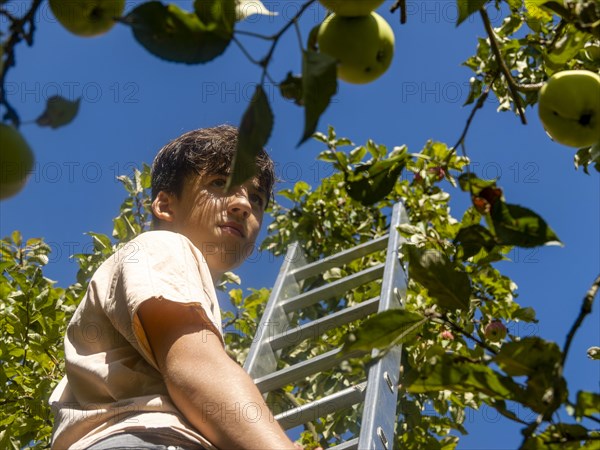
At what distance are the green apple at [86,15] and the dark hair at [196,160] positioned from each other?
5.19ft

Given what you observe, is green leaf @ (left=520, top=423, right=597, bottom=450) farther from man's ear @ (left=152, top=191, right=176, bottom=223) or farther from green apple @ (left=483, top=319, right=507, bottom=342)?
green apple @ (left=483, top=319, right=507, bottom=342)

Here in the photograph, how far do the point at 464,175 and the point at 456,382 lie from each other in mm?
282

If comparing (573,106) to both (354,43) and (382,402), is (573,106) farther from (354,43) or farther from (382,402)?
(382,402)

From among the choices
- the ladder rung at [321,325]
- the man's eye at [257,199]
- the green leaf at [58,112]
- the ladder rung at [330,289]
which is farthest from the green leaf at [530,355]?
the ladder rung at [330,289]

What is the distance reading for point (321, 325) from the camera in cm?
308

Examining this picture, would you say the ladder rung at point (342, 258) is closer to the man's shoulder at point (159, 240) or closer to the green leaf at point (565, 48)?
the man's shoulder at point (159, 240)

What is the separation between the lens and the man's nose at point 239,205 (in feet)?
7.89

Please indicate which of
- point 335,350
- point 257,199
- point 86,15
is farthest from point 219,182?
point 86,15

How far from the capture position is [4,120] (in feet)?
2.77

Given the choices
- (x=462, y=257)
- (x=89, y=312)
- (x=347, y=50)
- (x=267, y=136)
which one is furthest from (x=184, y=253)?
(x=267, y=136)

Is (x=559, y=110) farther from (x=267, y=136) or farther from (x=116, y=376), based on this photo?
(x=116, y=376)

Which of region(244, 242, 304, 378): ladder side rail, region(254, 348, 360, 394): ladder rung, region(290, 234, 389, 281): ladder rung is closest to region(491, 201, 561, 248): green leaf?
region(254, 348, 360, 394): ladder rung

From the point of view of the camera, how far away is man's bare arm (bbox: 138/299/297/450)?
1.40 meters

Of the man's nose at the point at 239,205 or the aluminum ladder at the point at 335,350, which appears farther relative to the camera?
the man's nose at the point at 239,205
